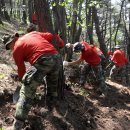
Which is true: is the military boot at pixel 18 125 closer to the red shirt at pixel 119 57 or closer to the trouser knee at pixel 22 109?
the trouser knee at pixel 22 109

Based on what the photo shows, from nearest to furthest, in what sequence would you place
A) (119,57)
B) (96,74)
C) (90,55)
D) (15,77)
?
(15,77)
(90,55)
(96,74)
(119,57)

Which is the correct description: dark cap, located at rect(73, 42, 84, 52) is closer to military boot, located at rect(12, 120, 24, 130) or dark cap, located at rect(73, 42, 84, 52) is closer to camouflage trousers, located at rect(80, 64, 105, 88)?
camouflage trousers, located at rect(80, 64, 105, 88)

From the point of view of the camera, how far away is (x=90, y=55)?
8.90m

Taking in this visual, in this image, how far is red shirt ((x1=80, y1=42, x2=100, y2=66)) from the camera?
878 centimetres

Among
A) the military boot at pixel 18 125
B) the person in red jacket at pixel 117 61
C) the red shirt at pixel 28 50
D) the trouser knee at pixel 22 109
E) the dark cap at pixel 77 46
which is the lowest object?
the person in red jacket at pixel 117 61

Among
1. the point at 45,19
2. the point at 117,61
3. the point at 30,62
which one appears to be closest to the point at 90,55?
the point at 45,19

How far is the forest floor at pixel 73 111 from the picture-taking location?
20.0 ft

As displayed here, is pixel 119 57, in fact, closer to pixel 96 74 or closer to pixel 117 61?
pixel 117 61

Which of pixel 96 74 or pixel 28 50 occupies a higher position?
pixel 28 50

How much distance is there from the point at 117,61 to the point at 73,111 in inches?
311

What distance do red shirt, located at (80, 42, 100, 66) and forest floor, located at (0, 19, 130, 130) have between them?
3.02 ft

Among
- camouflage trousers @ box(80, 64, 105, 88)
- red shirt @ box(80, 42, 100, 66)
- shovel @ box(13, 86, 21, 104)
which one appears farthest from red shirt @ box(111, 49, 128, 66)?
shovel @ box(13, 86, 21, 104)

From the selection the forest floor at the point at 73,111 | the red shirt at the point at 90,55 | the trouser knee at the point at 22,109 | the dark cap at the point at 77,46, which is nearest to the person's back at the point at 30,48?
the trouser knee at the point at 22,109

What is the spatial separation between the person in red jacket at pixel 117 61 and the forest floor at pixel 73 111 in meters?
5.01
